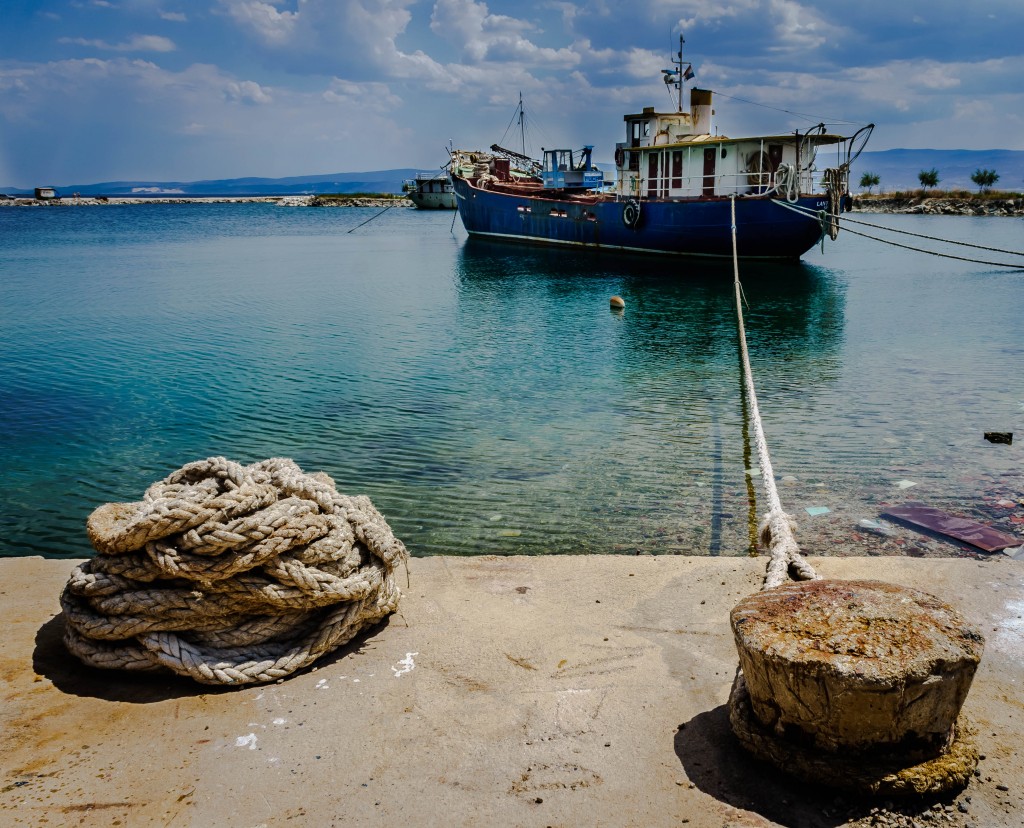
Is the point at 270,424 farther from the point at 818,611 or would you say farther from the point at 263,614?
the point at 818,611

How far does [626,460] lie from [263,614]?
5.20m

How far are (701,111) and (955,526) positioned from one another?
3082 cm

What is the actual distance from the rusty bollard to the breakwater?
70946 mm

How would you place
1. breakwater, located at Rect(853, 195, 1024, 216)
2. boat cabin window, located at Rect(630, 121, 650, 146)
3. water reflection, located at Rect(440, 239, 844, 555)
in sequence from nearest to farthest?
water reflection, located at Rect(440, 239, 844, 555) < boat cabin window, located at Rect(630, 121, 650, 146) < breakwater, located at Rect(853, 195, 1024, 216)

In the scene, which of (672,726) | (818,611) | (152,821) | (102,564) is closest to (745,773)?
(672,726)

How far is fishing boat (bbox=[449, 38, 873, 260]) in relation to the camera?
89.8 feet

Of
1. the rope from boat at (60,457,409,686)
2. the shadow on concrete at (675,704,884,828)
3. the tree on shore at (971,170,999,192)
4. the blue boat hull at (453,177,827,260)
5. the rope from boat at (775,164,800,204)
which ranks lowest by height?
the shadow on concrete at (675,704,884,828)

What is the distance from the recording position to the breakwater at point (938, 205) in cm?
6278

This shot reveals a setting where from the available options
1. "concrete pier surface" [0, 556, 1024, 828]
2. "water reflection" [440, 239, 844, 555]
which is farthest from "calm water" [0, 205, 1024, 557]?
"concrete pier surface" [0, 556, 1024, 828]

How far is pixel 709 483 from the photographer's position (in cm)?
752

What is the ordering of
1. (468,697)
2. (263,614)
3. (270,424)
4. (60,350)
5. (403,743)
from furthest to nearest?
(60,350) < (270,424) < (263,614) < (468,697) < (403,743)

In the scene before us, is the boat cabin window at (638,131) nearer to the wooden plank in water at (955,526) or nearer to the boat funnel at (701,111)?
the boat funnel at (701,111)

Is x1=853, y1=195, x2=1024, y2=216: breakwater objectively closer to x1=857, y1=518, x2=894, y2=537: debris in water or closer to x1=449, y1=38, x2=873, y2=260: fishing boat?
x1=449, y1=38, x2=873, y2=260: fishing boat

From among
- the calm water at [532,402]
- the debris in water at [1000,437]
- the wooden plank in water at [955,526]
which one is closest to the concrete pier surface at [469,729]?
the wooden plank in water at [955,526]
